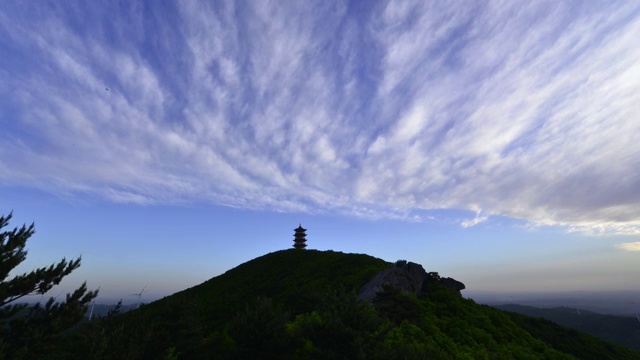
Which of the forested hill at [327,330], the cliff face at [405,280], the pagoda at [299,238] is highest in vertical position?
the pagoda at [299,238]

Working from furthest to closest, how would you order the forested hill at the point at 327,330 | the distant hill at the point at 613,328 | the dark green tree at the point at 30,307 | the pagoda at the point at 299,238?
the distant hill at the point at 613,328 → the pagoda at the point at 299,238 → the dark green tree at the point at 30,307 → the forested hill at the point at 327,330

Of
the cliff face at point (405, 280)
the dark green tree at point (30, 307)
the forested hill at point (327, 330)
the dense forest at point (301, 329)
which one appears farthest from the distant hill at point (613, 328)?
the dark green tree at point (30, 307)

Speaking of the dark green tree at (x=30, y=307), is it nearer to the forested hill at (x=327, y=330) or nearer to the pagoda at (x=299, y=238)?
the forested hill at (x=327, y=330)

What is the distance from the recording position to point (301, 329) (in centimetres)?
1786

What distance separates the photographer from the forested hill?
16.1 m

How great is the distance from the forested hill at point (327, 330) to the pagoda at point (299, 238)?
28.2 meters

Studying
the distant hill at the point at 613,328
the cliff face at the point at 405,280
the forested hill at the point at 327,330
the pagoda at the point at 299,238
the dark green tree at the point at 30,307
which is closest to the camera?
the forested hill at the point at 327,330

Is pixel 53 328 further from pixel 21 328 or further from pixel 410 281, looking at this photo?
pixel 410 281

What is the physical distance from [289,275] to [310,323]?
1407 inches

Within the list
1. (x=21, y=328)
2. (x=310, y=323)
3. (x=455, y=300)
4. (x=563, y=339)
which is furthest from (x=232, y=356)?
(x=563, y=339)

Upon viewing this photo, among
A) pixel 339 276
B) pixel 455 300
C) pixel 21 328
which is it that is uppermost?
pixel 339 276

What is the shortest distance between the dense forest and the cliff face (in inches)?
28.8

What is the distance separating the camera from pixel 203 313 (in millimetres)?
42000

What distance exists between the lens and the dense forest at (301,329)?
53.2ft
